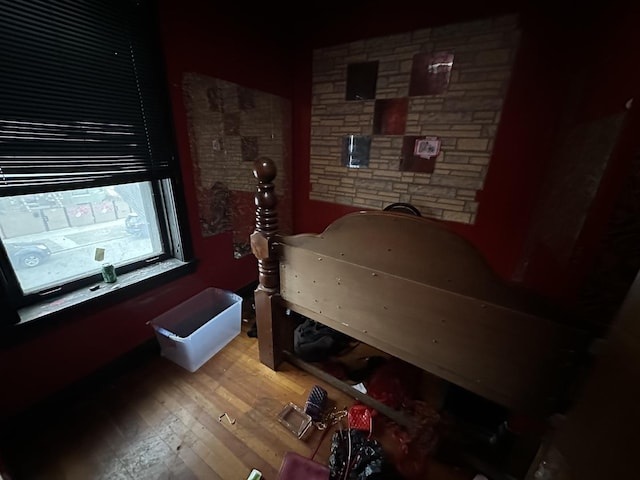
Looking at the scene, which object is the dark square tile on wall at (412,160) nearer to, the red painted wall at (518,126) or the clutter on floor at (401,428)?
the red painted wall at (518,126)

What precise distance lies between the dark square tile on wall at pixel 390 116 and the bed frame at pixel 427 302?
1365 mm

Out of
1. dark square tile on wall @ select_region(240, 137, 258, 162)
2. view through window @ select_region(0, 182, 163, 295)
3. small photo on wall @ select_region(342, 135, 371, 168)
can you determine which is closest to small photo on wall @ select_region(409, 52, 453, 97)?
small photo on wall @ select_region(342, 135, 371, 168)

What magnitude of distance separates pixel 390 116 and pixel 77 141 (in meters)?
2.04

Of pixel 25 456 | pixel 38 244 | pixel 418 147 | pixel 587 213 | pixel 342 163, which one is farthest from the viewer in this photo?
pixel 342 163

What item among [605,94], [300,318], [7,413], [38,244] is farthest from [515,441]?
[38,244]

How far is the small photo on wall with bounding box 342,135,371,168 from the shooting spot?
2.21 m

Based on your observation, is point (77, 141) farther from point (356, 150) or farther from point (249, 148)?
point (356, 150)

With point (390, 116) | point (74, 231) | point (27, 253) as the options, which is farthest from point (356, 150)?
point (27, 253)

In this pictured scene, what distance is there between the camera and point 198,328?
5.86 ft

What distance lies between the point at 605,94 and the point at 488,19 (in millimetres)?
921

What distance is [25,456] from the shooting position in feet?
3.65

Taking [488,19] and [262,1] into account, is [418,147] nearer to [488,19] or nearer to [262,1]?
[488,19]

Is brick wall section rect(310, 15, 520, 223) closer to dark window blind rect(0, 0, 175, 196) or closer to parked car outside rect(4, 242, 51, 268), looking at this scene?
dark window blind rect(0, 0, 175, 196)

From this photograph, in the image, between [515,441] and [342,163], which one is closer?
[515,441]
